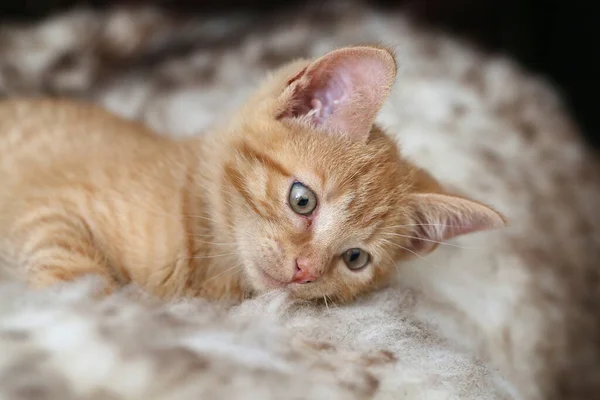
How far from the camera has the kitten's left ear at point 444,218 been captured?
1.04 meters

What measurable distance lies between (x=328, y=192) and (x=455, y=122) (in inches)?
25.7

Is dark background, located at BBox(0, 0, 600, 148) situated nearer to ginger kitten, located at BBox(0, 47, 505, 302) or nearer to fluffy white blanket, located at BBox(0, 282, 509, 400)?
ginger kitten, located at BBox(0, 47, 505, 302)

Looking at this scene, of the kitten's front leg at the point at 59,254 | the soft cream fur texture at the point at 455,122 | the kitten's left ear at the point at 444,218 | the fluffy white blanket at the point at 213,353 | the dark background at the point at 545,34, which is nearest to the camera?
the fluffy white blanket at the point at 213,353

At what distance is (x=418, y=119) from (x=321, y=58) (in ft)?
1.90

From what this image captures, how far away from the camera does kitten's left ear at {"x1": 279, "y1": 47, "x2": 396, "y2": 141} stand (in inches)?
38.1

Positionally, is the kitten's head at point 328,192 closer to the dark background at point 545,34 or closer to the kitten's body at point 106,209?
the kitten's body at point 106,209

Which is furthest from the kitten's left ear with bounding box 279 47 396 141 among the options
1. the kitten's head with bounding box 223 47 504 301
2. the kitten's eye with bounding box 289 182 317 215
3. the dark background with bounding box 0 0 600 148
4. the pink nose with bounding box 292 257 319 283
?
the dark background with bounding box 0 0 600 148

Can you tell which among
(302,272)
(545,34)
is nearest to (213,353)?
(302,272)

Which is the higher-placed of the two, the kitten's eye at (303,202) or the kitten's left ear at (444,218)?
the kitten's left ear at (444,218)

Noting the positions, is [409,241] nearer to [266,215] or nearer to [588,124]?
[266,215]

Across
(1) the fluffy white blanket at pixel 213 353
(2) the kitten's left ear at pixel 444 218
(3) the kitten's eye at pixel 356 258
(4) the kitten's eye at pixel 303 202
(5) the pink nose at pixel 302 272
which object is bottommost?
(1) the fluffy white blanket at pixel 213 353

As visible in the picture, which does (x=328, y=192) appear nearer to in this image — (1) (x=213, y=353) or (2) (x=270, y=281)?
→ (2) (x=270, y=281)

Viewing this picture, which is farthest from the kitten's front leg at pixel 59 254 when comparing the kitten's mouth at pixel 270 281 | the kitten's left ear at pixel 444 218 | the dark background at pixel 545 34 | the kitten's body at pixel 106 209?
the dark background at pixel 545 34

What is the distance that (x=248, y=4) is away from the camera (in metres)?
2.05
